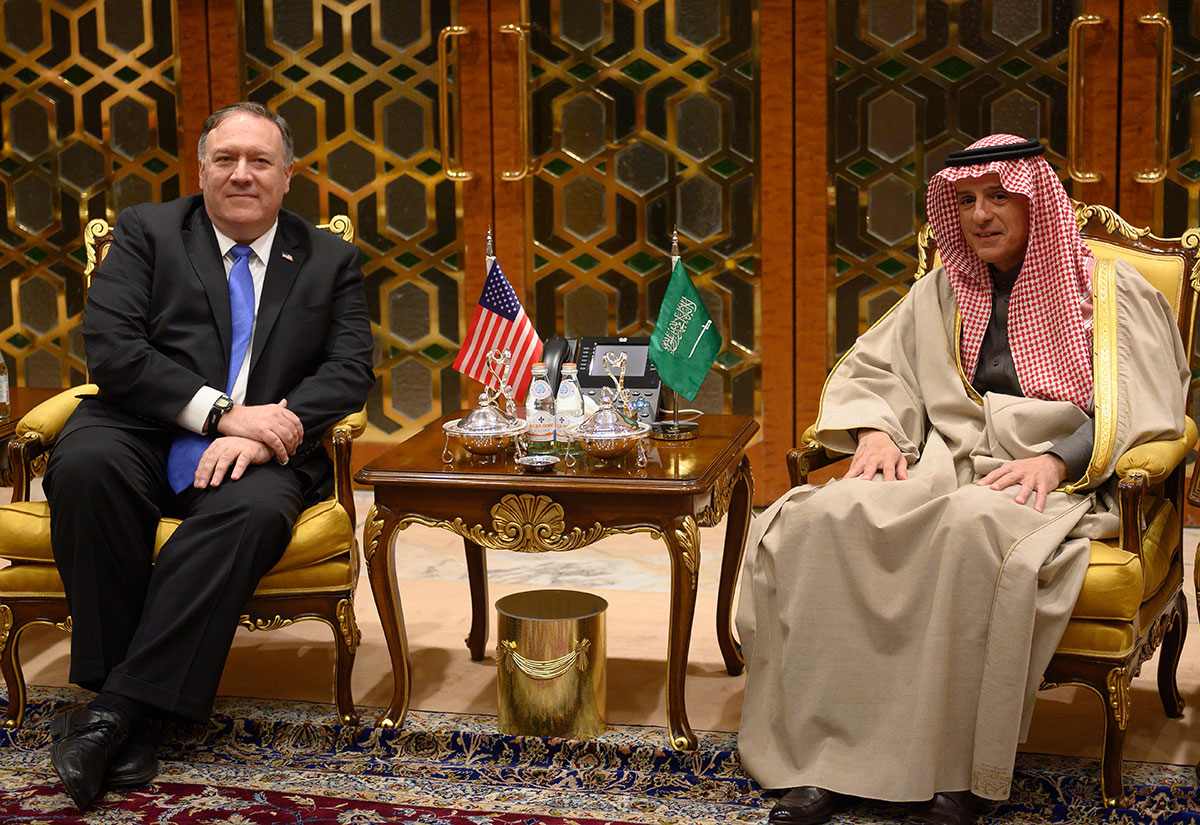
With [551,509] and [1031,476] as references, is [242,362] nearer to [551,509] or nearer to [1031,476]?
[551,509]

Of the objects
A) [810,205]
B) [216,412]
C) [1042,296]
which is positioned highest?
[810,205]

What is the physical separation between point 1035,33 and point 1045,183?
2.04 meters

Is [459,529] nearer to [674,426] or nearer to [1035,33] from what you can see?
[674,426]

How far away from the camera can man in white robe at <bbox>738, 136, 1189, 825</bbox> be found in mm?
2506

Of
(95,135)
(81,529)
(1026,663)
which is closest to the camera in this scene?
(1026,663)

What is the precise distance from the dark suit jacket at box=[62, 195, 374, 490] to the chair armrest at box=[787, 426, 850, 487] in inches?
42.1

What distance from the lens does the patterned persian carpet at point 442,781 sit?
265 centimetres

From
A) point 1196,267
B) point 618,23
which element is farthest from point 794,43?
point 1196,267

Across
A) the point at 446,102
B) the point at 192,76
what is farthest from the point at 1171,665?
the point at 192,76

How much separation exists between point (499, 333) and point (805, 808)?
140cm

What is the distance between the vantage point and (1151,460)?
2664 mm

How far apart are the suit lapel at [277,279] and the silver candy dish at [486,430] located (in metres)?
0.54

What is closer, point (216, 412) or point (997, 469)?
point (997, 469)

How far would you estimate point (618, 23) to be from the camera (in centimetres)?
497
